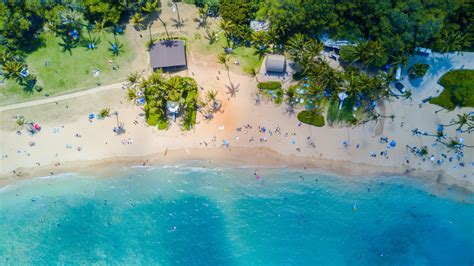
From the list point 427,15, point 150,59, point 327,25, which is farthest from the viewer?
point 150,59

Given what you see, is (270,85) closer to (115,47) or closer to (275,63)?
(275,63)

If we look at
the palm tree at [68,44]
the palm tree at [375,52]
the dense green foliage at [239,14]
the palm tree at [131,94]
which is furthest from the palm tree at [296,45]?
the palm tree at [68,44]

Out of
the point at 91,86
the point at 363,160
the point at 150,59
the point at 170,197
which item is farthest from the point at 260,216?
the point at 91,86

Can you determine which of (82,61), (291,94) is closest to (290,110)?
(291,94)

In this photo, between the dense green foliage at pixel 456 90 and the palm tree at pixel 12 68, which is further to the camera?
the palm tree at pixel 12 68

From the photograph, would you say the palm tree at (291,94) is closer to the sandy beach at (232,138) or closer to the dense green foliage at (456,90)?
the sandy beach at (232,138)

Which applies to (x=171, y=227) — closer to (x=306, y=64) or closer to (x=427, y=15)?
(x=306, y=64)
